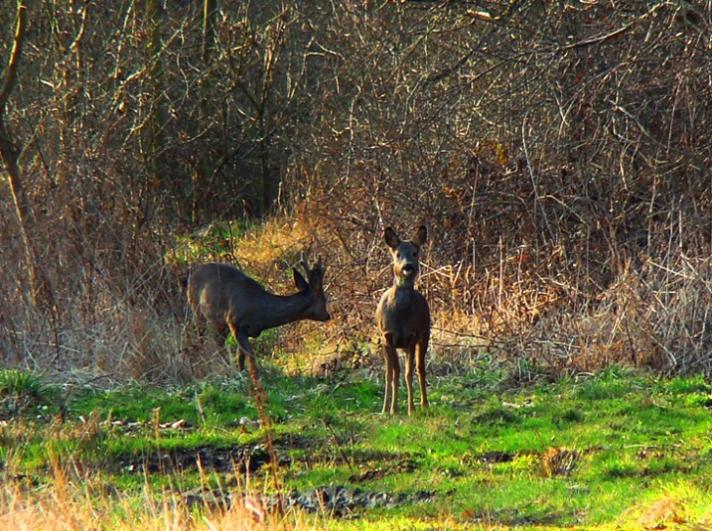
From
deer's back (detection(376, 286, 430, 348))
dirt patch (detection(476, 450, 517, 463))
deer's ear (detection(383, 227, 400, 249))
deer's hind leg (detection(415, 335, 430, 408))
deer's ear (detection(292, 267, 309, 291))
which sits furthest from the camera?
deer's ear (detection(292, 267, 309, 291))

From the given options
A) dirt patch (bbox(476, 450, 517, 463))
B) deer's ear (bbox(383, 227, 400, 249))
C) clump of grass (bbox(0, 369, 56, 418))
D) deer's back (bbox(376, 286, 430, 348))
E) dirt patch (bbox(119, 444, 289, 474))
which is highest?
deer's ear (bbox(383, 227, 400, 249))

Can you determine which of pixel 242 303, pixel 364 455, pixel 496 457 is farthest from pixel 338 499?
pixel 242 303

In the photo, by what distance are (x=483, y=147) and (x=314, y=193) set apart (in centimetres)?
316

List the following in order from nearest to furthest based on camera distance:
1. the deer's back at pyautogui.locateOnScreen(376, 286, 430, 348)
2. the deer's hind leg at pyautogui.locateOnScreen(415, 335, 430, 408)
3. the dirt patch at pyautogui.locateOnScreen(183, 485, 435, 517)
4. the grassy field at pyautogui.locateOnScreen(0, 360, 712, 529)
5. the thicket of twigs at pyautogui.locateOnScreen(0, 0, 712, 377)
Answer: the grassy field at pyautogui.locateOnScreen(0, 360, 712, 529), the dirt patch at pyautogui.locateOnScreen(183, 485, 435, 517), the deer's back at pyautogui.locateOnScreen(376, 286, 430, 348), the deer's hind leg at pyautogui.locateOnScreen(415, 335, 430, 408), the thicket of twigs at pyautogui.locateOnScreen(0, 0, 712, 377)

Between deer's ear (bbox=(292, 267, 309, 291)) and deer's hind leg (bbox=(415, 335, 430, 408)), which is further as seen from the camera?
deer's ear (bbox=(292, 267, 309, 291))

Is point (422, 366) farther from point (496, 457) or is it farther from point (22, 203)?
point (22, 203)

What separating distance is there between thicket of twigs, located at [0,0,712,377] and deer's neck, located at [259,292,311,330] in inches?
30.2

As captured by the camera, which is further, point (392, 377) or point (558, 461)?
point (392, 377)

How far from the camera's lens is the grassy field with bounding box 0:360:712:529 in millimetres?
7527

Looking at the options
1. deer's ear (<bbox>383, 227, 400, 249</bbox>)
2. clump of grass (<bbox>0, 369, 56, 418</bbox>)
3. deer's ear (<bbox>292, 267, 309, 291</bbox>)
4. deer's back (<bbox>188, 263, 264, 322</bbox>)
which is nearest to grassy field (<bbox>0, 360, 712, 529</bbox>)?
clump of grass (<bbox>0, 369, 56, 418</bbox>)

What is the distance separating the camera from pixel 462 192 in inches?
619

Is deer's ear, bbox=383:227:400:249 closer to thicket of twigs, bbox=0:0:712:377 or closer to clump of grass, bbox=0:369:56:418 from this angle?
thicket of twigs, bbox=0:0:712:377

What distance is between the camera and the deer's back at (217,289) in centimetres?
1341

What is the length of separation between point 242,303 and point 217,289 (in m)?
0.29
